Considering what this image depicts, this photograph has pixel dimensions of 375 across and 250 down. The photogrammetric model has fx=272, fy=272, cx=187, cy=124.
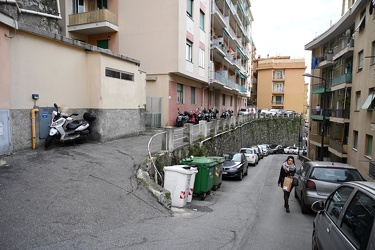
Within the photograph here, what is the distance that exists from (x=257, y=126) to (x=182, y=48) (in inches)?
969

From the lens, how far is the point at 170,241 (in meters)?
4.53

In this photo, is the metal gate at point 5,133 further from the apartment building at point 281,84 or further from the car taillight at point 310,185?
the apartment building at point 281,84

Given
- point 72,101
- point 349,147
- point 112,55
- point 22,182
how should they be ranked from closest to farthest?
point 22,182 → point 72,101 → point 112,55 → point 349,147

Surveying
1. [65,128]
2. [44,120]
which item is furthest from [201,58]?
[44,120]

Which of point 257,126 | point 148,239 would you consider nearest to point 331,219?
point 148,239

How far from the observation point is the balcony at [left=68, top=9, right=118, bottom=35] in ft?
61.3

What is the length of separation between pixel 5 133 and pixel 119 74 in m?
5.27

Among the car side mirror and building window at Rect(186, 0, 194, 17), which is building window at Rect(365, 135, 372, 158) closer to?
building window at Rect(186, 0, 194, 17)

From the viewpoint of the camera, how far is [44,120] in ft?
28.7

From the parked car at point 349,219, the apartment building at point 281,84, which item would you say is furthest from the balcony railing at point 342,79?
the apartment building at point 281,84

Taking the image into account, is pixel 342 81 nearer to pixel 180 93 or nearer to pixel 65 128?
pixel 180 93

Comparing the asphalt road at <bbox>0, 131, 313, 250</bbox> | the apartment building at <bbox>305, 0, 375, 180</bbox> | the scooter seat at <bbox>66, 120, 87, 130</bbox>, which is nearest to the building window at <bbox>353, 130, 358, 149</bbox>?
the apartment building at <bbox>305, 0, 375, 180</bbox>

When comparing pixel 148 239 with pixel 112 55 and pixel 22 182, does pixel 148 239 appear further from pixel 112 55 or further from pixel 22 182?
pixel 112 55

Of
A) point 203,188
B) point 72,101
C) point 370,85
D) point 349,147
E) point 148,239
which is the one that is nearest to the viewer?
point 148,239
